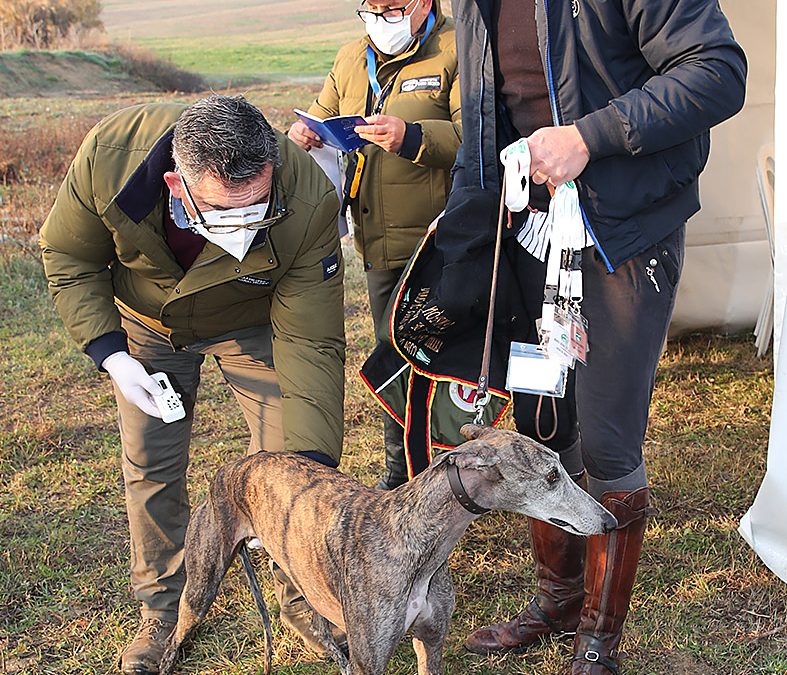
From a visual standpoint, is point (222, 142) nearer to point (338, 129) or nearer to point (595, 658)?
point (338, 129)

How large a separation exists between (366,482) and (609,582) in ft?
6.12

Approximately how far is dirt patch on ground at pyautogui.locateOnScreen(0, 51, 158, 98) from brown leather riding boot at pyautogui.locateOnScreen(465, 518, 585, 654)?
451 inches

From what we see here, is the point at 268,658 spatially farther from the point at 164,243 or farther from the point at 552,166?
the point at 552,166

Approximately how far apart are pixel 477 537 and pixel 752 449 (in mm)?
1602

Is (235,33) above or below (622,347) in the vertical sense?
below

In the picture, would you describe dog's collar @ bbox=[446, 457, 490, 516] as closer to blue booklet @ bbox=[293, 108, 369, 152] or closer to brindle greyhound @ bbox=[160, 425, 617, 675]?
brindle greyhound @ bbox=[160, 425, 617, 675]

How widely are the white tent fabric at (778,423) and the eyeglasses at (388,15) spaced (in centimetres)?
139

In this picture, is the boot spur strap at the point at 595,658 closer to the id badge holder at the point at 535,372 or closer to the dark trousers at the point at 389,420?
the id badge holder at the point at 535,372

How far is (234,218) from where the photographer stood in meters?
2.67

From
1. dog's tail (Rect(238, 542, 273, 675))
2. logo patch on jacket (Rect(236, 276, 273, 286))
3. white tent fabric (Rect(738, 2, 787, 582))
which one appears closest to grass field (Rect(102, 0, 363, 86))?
white tent fabric (Rect(738, 2, 787, 582))

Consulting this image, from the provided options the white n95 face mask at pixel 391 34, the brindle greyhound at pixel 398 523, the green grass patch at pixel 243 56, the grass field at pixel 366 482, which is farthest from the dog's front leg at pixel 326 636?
the green grass patch at pixel 243 56

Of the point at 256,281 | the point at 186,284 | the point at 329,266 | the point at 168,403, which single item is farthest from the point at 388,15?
the point at 168,403

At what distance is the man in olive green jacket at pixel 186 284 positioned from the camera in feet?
8.73

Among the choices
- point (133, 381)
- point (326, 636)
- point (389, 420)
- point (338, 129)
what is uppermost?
point (338, 129)
